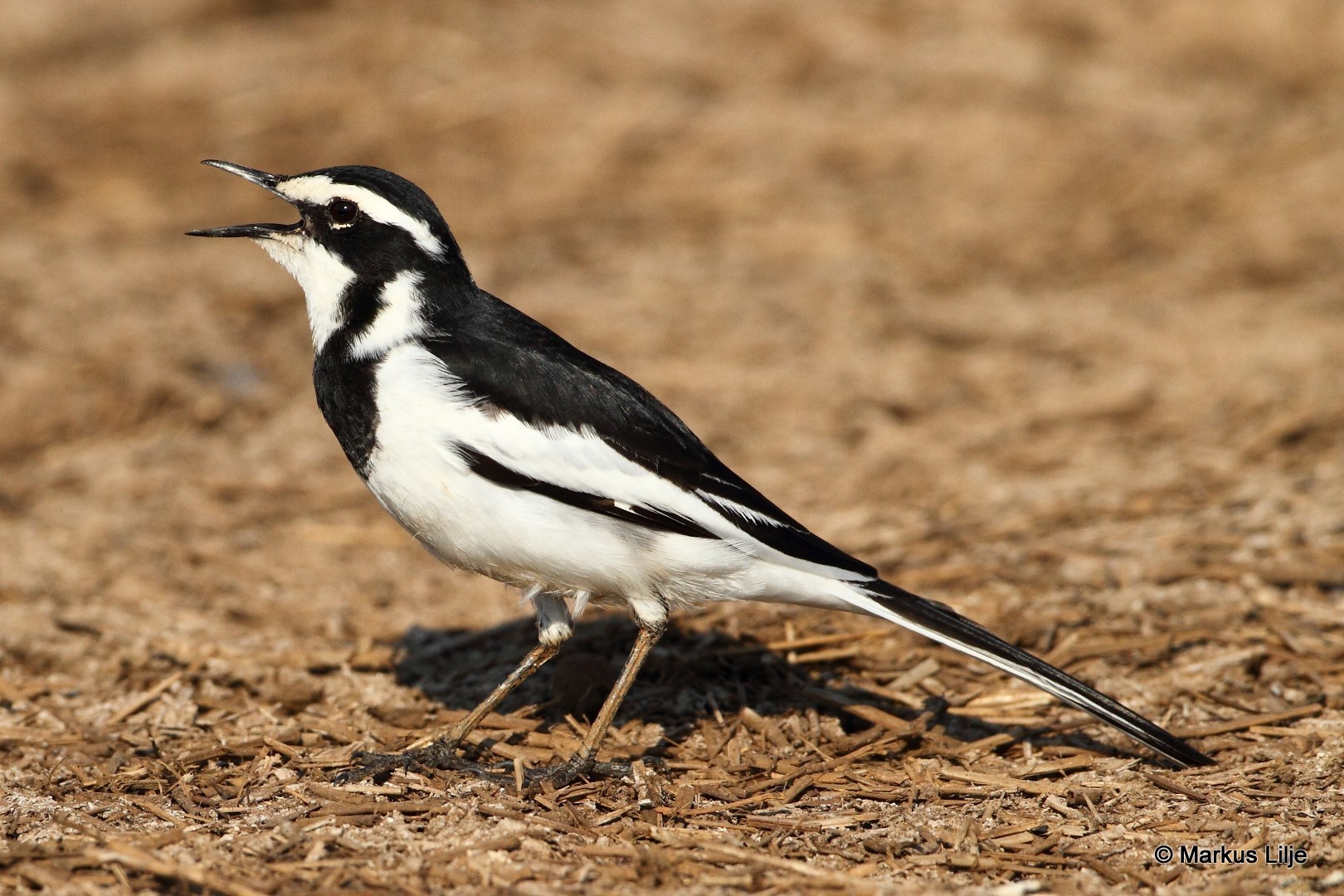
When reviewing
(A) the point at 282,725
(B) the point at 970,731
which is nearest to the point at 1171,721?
(B) the point at 970,731

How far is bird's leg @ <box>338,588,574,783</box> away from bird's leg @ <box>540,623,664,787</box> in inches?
11.7

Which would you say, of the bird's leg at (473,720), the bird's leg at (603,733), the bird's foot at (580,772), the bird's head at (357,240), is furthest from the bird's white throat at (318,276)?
the bird's foot at (580,772)

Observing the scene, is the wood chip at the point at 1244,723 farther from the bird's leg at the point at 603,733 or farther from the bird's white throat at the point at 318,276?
the bird's white throat at the point at 318,276

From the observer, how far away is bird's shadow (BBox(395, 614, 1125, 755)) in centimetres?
518

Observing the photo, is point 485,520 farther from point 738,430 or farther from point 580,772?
point 738,430

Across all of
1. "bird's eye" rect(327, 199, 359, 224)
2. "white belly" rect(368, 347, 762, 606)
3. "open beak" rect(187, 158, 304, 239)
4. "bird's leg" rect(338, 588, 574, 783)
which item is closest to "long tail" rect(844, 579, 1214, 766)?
"white belly" rect(368, 347, 762, 606)

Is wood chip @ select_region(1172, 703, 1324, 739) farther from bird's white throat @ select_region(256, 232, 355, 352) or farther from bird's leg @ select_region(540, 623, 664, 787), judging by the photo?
bird's white throat @ select_region(256, 232, 355, 352)

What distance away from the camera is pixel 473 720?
15.9 feet

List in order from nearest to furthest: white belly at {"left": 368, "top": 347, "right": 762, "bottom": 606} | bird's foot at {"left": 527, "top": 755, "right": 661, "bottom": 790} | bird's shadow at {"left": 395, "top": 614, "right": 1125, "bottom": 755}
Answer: white belly at {"left": 368, "top": 347, "right": 762, "bottom": 606} → bird's foot at {"left": 527, "top": 755, "right": 661, "bottom": 790} → bird's shadow at {"left": 395, "top": 614, "right": 1125, "bottom": 755}

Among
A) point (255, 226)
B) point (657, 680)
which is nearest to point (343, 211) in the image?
point (255, 226)

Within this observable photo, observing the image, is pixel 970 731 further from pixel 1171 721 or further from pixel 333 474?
pixel 333 474

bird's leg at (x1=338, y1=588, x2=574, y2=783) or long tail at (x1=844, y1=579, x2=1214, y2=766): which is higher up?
long tail at (x1=844, y1=579, x2=1214, y2=766)

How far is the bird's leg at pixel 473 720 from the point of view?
4.55m

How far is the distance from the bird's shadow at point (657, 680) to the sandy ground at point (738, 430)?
3 cm
